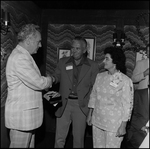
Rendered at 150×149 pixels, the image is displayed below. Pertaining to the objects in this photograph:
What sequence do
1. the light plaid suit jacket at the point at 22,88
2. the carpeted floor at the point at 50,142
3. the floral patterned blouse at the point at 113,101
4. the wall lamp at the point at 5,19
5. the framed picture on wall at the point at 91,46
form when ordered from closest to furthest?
the light plaid suit jacket at the point at 22,88
the floral patterned blouse at the point at 113,101
the wall lamp at the point at 5,19
the carpeted floor at the point at 50,142
the framed picture on wall at the point at 91,46

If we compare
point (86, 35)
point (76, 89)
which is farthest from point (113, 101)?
point (86, 35)

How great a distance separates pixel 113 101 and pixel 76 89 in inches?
26.9

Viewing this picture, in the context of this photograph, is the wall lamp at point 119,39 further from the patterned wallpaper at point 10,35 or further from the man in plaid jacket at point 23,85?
the man in plaid jacket at point 23,85

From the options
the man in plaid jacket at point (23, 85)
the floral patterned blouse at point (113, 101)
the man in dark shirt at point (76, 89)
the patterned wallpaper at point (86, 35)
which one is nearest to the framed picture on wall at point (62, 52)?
the patterned wallpaper at point (86, 35)

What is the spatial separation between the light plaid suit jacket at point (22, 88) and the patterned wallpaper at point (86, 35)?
6.44 feet

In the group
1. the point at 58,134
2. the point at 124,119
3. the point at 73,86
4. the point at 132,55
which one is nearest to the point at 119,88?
the point at 124,119

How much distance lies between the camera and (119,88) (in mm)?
1964

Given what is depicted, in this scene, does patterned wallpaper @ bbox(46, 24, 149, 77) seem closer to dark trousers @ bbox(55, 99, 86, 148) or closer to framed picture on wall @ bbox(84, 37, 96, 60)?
framed picture on wall @ bbox(84, 37, 96, 60)

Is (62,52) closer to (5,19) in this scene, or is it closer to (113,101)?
(5,19)

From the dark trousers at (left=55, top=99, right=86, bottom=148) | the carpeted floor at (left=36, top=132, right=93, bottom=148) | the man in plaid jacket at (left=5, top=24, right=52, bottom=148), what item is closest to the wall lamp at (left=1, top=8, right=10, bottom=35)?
the man in plaid jacket at (left=5, top=24, right=52, bottom=148)

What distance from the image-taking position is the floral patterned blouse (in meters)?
1.93

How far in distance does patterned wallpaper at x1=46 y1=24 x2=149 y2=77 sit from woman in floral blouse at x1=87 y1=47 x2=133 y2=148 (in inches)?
56.2

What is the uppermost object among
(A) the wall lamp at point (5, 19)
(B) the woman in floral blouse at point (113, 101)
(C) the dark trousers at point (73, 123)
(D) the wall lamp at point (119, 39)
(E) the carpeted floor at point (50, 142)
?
(A) the wall lamp at point (5, 19)

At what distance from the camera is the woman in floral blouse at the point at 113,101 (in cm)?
194
